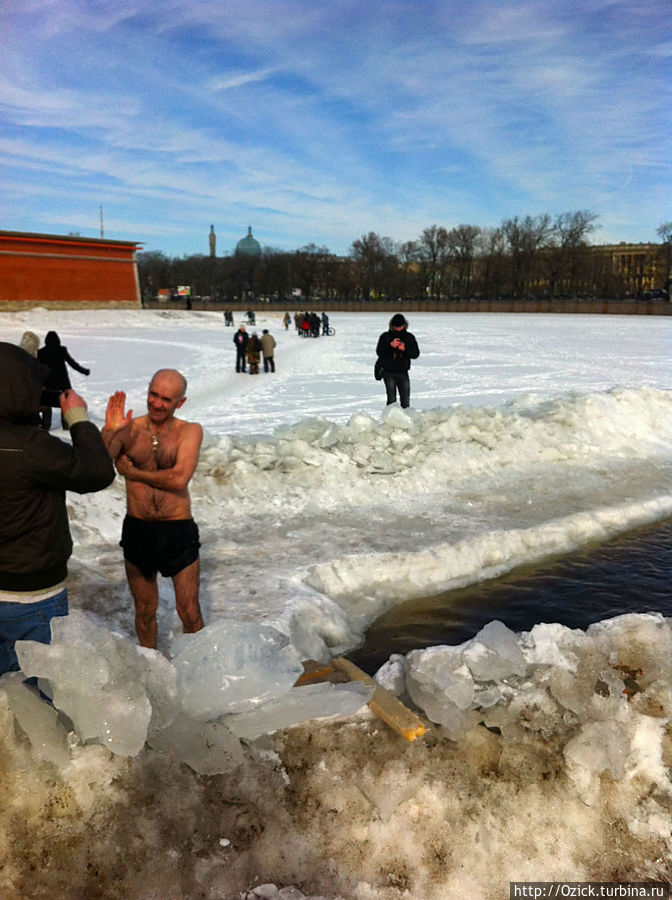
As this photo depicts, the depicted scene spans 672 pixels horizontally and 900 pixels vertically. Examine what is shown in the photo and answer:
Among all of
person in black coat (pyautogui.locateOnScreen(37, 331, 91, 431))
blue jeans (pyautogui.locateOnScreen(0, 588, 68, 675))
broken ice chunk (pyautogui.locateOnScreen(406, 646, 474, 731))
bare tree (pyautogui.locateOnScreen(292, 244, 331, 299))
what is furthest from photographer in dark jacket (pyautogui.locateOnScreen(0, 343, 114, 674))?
bare tree (pyautogui.locateOnScreen(292, 244, 331, 299))

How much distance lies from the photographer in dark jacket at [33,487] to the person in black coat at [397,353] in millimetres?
7240

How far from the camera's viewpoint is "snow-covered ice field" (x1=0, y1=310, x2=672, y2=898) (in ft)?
8.52

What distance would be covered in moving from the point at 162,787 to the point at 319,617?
2230 mm

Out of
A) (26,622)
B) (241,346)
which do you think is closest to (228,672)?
(26,622)

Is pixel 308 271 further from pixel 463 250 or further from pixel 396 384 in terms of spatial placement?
pixel 396 384

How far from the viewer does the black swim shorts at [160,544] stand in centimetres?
354

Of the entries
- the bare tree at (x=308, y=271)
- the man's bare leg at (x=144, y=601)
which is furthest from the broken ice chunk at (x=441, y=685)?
the bare tree at (x=308, y=271)

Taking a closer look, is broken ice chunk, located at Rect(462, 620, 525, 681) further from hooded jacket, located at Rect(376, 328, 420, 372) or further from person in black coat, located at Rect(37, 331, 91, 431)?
person in black coat, located at Rect(37, 331, 91, 431)

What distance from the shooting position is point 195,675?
10.0 feet

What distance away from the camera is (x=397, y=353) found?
9836 mm

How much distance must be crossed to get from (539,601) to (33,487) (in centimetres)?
410

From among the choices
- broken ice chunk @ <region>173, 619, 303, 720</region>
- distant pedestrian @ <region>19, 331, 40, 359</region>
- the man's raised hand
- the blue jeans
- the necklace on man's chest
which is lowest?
broken ice chunk @ <region>173, 619, 303, 720</region>

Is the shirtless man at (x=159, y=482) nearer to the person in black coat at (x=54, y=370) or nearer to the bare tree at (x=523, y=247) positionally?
the person in black coat at (x=54, y=370)

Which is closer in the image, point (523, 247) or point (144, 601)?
point (144, 601)
